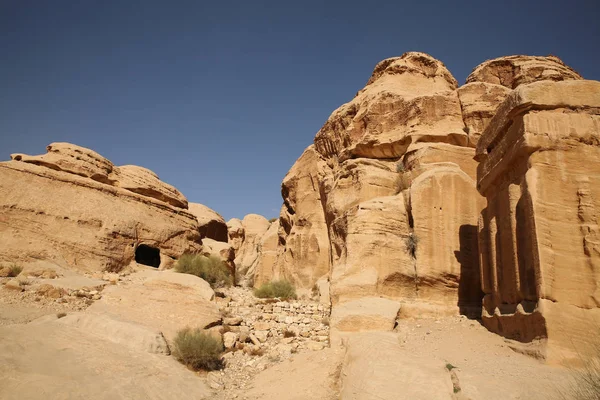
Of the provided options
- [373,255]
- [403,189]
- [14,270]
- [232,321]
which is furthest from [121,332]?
[403,189]

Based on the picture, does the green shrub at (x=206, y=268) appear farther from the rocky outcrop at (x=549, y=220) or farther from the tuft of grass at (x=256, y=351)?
the rocky outcrop at (x=549, y=220)

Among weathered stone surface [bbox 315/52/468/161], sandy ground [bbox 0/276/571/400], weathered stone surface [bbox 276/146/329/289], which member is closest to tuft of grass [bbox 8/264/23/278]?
sandy ground [bbox 0/276/571/400]

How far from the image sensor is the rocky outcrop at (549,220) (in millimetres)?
7326

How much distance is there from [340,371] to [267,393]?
5.14ft

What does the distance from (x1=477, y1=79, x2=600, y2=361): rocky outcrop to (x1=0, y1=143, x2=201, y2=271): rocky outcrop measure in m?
13.7

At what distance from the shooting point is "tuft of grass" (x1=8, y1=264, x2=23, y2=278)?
1323 cm

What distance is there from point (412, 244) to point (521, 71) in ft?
31.7

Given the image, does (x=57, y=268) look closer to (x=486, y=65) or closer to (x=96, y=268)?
(x=96, y=268)

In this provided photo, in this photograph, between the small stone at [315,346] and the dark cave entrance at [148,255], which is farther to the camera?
the dark cave entrance at [148,255]

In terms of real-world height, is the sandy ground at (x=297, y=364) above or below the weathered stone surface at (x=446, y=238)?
below

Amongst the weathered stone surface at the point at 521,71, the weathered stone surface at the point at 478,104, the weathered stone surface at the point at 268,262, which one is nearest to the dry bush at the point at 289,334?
the weathered stone surface at the point at 478,104

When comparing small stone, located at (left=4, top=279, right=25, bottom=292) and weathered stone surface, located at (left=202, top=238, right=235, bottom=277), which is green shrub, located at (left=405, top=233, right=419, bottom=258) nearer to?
small stone, located at (left=4, top=279, right=25, bottom=292)

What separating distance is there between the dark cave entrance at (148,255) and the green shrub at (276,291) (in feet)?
16.5

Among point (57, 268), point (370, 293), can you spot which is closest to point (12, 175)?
point (57, 268)
